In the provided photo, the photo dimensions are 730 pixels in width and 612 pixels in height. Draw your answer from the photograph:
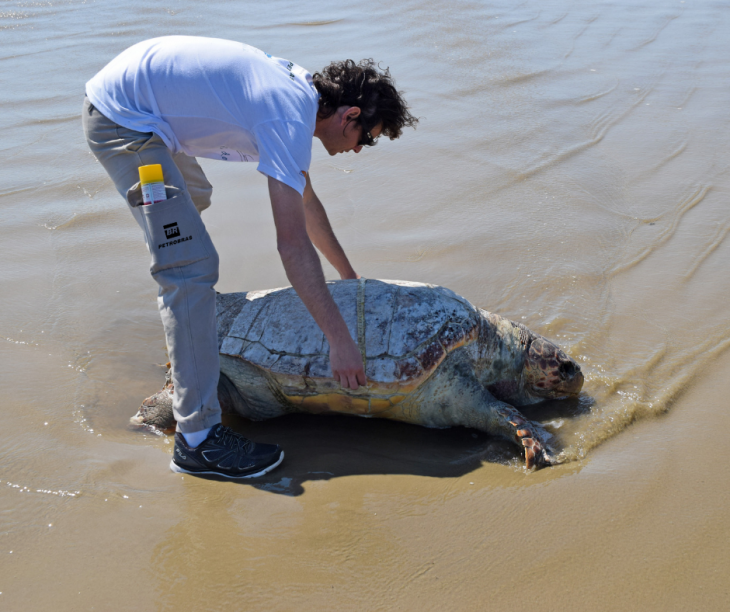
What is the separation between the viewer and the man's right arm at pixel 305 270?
219cm

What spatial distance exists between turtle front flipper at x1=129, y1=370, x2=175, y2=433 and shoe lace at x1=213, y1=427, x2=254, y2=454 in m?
0.36

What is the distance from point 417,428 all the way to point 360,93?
1.51 meters

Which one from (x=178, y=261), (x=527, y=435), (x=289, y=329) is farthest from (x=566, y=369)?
(x=178, y=261)

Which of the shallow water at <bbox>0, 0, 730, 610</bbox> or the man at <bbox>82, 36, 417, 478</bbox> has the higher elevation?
the man at <bbox>82, 36, 417, 478</bbox>

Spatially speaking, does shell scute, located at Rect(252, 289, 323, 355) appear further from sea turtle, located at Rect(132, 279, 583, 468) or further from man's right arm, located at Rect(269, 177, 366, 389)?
man's right arm, located at Rect(269, 177, 366, 389)

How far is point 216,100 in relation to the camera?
2330 mm

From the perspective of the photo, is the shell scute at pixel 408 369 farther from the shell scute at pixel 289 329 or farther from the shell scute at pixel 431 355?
the shell scute at pixel 289 329

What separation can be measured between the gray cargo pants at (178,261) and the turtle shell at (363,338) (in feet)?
1.18

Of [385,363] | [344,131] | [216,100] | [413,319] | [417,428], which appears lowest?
[417,428]

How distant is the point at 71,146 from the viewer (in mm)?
5547

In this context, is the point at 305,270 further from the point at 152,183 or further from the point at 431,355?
the point at 431,355

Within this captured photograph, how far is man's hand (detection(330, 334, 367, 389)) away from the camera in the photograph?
7.73ft

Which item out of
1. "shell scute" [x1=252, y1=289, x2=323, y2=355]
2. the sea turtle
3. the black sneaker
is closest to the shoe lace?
the black sneaker

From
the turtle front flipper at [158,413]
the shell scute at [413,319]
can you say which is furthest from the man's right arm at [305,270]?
the turtle front flipper at [158,413]
